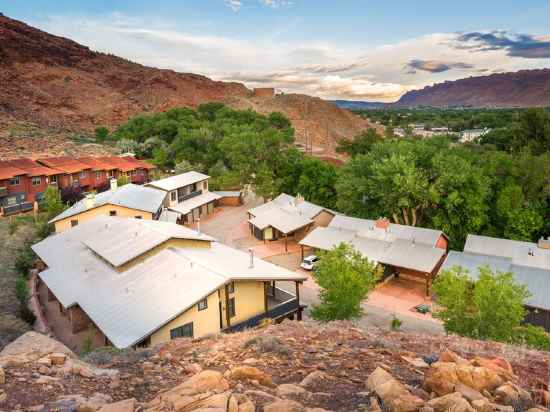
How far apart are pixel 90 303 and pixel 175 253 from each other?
4.42 meters

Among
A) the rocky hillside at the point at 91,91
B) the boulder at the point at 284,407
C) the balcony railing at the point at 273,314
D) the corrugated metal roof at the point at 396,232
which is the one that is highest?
the rocky hillside at the point at 91,91

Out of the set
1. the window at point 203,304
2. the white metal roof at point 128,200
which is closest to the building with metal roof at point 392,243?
the window at point 203,304

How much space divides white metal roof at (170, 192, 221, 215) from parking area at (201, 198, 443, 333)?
85.5 inches

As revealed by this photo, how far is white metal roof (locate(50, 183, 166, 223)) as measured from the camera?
3162 cm

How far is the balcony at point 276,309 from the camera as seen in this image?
17.6 meters

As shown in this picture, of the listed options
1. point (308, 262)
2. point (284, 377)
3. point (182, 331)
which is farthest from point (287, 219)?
point (284, 377)

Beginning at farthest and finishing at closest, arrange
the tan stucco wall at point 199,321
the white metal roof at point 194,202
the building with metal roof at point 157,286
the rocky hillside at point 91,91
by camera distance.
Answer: the rocky hillside at point 91,91, the white metal roof at point 194,202, the tan stucco wall at point 199,321, the building with metal roof at point 157,286

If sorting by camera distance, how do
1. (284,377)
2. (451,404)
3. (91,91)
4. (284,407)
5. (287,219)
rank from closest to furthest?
1. (451,404)
2. (284,407)
3. (284,377)
4. (287,219)
5. (91,91)

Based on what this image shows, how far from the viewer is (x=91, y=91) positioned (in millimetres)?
126688

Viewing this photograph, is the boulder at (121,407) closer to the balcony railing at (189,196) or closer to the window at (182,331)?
the window at (182,331)

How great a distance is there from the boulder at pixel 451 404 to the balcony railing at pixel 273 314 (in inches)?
496

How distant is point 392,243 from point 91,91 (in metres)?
126

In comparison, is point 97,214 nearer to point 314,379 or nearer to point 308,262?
point 308,262

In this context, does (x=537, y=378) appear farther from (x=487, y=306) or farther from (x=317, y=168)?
(x=317, y=168)
